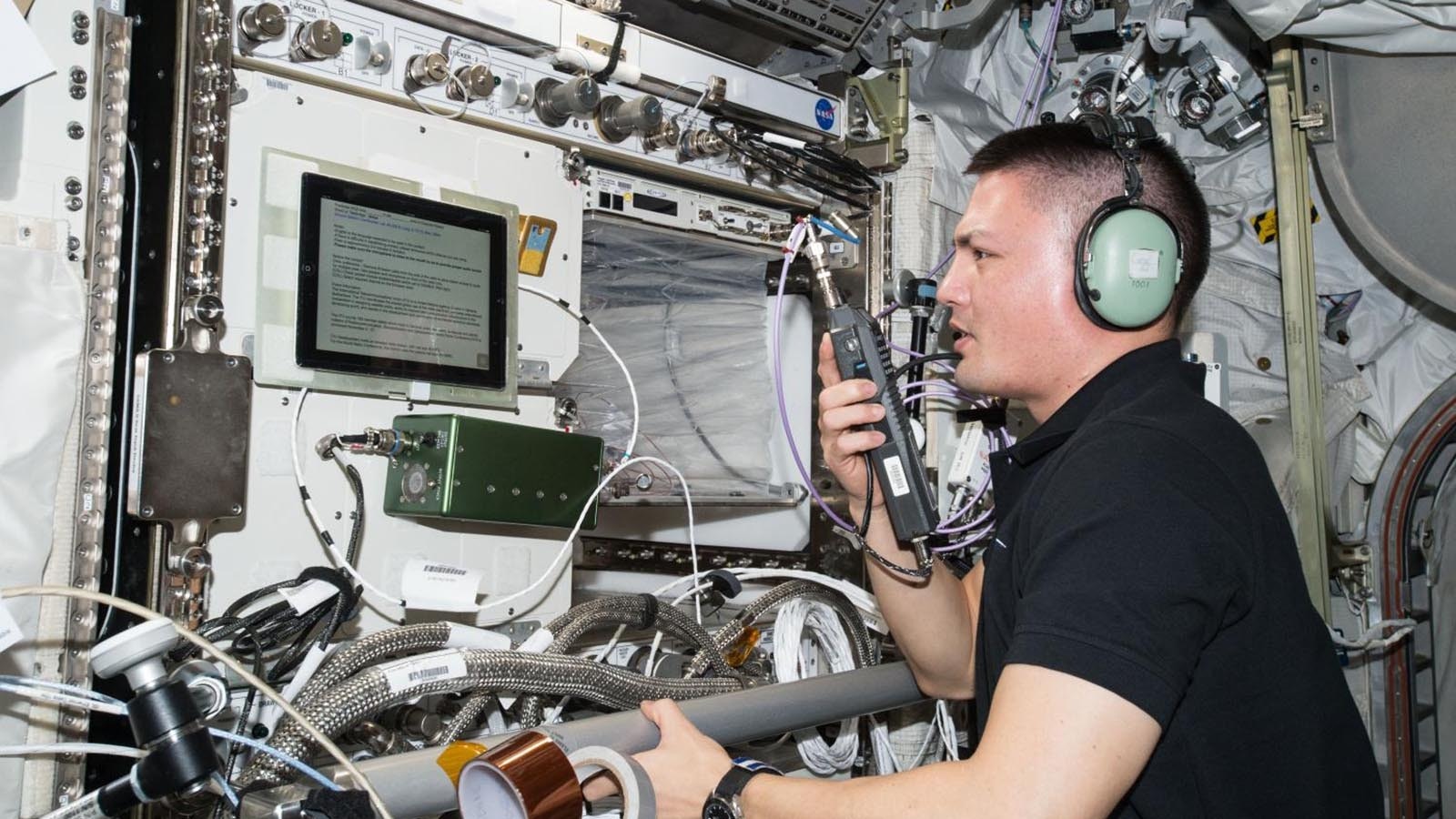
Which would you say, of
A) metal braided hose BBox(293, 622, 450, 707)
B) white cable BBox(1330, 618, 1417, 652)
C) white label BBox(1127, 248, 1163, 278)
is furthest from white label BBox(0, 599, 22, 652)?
white cable BBox(1330, 618, 1417, 652)

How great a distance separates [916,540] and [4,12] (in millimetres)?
1654

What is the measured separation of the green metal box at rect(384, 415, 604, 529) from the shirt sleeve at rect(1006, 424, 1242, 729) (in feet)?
3.27

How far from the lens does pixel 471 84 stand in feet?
6.91

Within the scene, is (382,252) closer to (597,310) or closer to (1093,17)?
(597,310)

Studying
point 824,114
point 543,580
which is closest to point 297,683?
point 543,580

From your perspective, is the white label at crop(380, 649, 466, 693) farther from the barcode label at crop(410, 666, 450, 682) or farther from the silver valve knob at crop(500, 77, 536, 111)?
the silver valve knob at crop(500, 77, 536, 111)

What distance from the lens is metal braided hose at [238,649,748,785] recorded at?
5.02 ft

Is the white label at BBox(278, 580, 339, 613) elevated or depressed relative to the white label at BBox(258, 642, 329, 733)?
elevated

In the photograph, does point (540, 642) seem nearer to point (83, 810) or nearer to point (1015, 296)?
point (83, 810)

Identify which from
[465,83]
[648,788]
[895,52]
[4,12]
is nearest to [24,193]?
[4,12]

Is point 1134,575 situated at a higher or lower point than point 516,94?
lower

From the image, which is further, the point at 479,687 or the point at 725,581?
the point at 725,581

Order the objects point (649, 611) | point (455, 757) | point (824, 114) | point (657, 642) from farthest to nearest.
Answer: point (824, 114)
point (657, 642)
point (649, 611)
point (455, 757)

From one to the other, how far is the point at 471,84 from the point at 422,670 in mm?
1089
